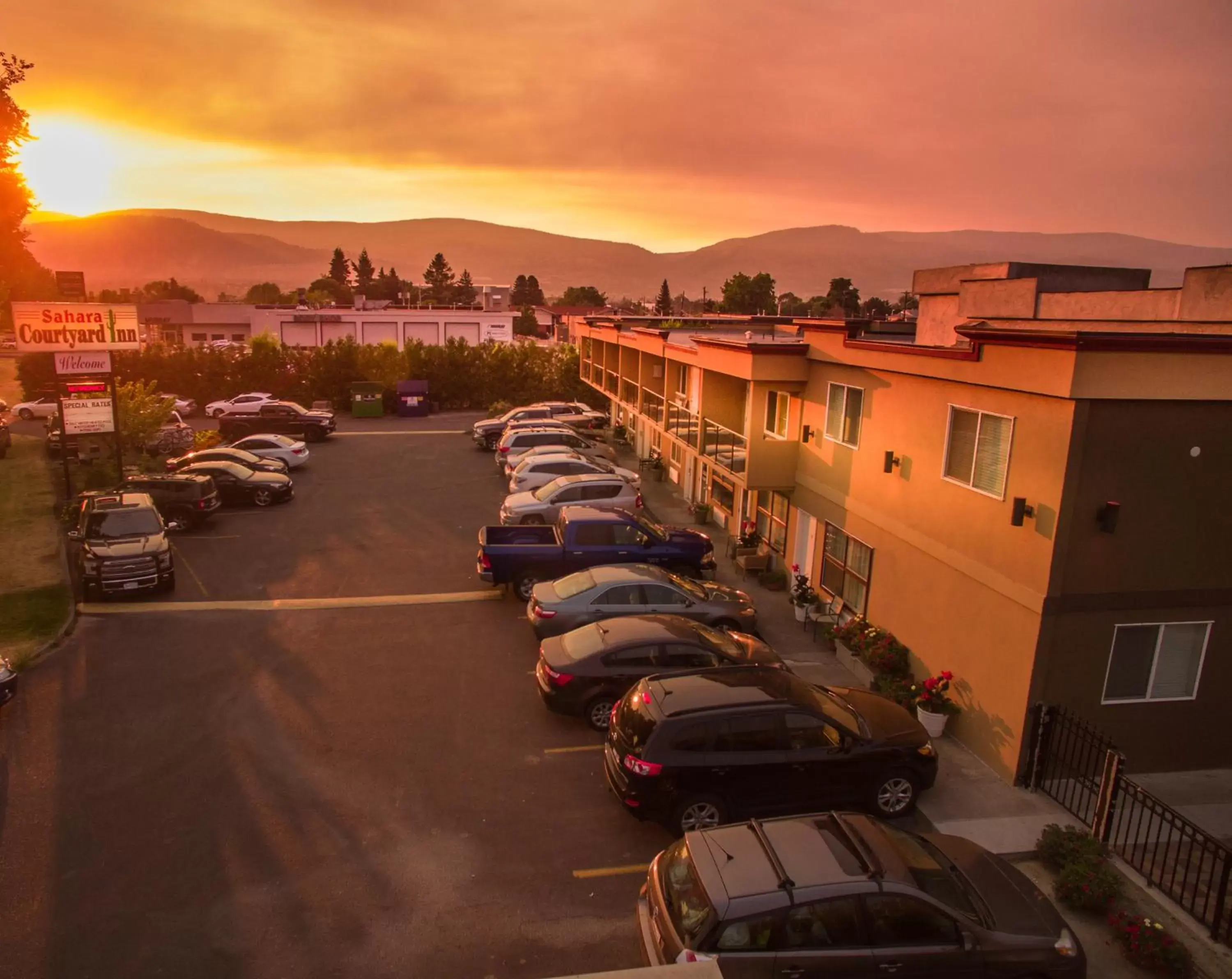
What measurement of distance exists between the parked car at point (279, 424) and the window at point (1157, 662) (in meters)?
35.6

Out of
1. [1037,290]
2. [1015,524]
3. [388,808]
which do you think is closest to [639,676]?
[388,808]

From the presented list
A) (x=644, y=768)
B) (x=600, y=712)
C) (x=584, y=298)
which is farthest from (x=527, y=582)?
(x=584, y=298)

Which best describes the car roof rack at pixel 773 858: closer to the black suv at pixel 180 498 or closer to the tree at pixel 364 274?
the black suv at pixel 180 498

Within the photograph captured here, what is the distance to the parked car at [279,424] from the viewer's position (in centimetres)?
3847

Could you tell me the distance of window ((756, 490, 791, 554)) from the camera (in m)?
20.0

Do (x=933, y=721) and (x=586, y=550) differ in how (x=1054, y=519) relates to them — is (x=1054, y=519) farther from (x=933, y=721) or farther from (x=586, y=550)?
(x=586, y=550)

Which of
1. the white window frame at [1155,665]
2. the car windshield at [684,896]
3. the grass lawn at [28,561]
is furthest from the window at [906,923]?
the grass lawn at [28,561]

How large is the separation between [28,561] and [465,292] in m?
140

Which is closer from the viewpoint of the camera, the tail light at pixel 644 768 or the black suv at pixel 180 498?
the tail light at pixel 644 768

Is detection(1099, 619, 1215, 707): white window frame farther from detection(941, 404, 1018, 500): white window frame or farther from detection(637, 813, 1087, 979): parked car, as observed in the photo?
detection(637, 813, 1087, 979): parked car

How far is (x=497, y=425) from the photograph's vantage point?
37.8m

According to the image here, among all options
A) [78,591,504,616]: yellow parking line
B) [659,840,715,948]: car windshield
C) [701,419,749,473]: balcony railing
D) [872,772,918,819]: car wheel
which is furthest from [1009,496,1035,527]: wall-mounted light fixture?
[78,591,504,616]: yellow parking line

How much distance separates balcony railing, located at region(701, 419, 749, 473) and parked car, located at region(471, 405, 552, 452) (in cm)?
1554

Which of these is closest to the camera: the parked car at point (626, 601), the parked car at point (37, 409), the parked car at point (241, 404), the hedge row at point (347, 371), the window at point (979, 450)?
the window at point (979, 450)
